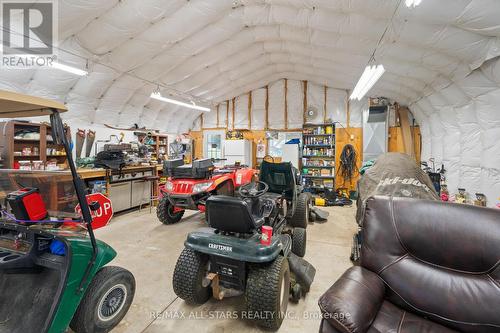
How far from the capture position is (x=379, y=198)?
1.72m

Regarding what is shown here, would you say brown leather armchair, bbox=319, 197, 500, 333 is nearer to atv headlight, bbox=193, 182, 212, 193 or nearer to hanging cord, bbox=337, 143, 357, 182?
atv headlight, bbox=193, 182, 212, 193

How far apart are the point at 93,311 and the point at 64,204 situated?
2.57 feet

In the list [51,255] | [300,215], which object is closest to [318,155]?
[300,215]

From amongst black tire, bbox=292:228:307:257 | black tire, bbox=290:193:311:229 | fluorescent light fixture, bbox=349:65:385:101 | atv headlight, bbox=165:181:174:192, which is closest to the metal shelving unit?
fluorescent light fixture, bbox=349:65:385:101

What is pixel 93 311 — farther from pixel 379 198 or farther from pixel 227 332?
pixel 379 198

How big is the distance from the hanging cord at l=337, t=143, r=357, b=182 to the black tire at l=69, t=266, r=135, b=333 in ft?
22.8

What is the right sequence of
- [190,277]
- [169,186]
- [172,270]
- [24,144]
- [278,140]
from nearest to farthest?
[190,277], [172,270], [169,186], [24,144], [278,140]

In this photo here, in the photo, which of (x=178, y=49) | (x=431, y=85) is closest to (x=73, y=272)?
(x=178, y=49)

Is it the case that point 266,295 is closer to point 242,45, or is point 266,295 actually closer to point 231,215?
point 231,215

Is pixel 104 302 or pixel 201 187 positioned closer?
pixel 104 302

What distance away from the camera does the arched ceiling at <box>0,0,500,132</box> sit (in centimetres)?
305

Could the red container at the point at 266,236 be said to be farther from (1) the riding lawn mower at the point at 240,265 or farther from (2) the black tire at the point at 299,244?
(2) the black tire at the point at 299,244

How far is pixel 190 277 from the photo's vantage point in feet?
6.02

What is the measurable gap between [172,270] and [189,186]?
132 centimetres
